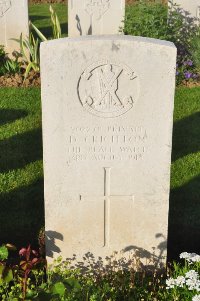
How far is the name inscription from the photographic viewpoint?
3.63m

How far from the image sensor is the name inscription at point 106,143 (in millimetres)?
3635

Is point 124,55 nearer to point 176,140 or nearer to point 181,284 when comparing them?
point 181,284

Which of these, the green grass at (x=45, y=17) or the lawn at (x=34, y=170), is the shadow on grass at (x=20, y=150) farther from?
the green grass at (x=45, y=17)

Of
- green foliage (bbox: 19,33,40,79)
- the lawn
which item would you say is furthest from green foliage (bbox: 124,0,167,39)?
green foliage (bbox: 19,33,40,79)

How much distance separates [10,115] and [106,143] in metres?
3.63

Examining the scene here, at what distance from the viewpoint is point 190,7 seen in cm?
913

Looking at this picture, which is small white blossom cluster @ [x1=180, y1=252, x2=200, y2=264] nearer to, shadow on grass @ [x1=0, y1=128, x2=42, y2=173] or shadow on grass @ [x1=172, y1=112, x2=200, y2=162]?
shadow on grass @ [x1=172, y1=112, x2=200, y2=162]

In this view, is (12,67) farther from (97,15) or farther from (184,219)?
(184,219)

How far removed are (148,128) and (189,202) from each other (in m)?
1.70

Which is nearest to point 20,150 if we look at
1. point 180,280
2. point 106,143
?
point 106,143

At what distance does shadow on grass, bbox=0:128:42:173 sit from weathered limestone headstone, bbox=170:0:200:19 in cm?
394

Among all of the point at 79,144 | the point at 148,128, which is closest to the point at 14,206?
the point at 79,144

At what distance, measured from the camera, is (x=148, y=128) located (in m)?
3.62

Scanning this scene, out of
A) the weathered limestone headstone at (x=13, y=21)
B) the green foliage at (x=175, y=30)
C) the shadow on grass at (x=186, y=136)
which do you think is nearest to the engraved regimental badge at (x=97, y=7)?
the green foliage at (x=175, y=30)
